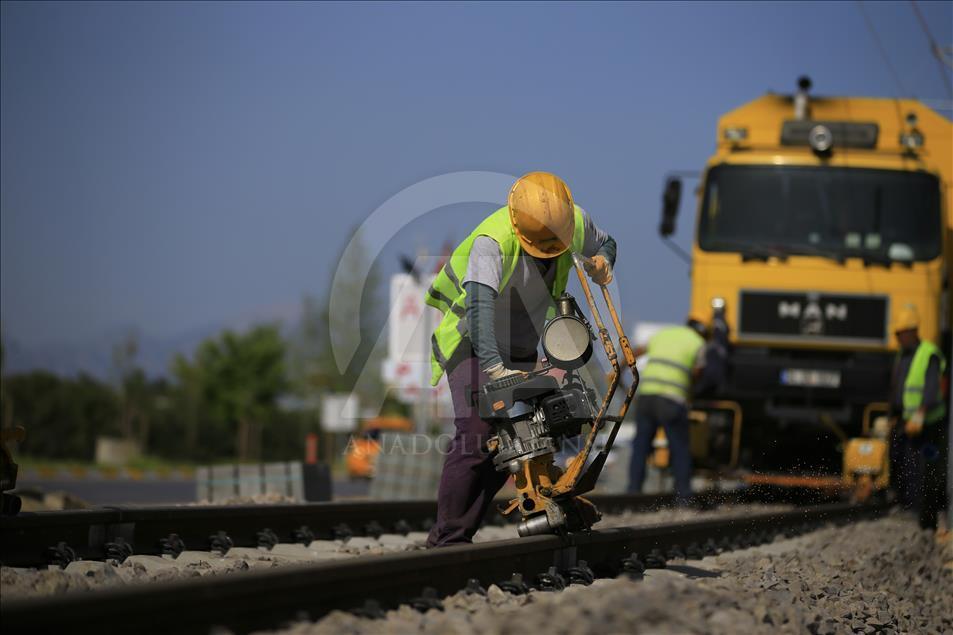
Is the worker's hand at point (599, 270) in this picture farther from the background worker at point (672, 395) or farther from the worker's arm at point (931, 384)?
the worker's arm at point (931, 384)

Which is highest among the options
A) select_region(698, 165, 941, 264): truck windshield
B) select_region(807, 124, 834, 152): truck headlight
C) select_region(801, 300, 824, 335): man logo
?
select_region(807, 124, 834, 152): truck headlight

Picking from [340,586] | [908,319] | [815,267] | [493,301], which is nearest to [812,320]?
[815,267]

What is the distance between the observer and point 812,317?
47.7ft

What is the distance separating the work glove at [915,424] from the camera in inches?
460

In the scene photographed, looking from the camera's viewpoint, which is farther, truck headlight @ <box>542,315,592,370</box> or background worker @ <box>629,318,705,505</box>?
background worker @ <box>629,318,705,505</box>

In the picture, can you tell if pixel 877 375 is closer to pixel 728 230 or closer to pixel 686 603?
pixel 728 230

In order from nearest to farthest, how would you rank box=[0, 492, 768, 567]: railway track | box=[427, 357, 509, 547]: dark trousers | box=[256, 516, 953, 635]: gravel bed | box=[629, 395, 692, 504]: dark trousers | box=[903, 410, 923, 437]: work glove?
1. box=[256, 516, 953, 635]: gravel bed
2. box=[0, 492, 768, 567]: railway track
3. box=[427, 357, 509, 547]: dark trousers
4. box=[903, 410, 923, 437]: work glove
5. box=[629, 395, 692, 504]: dark trousers

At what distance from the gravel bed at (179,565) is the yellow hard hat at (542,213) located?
189 cm

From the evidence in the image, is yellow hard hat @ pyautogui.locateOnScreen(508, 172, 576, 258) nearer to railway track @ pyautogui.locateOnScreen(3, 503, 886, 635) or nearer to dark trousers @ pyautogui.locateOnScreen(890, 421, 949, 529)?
railway track @ pyautogui.locateOnScreen(3, 503, 886, 635)

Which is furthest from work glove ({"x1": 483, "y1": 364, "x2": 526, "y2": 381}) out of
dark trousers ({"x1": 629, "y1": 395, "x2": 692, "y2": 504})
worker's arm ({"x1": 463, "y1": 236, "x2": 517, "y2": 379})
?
dark trousers ({"x1": 629, "y1": 395, "x2": 692, "y2": 504})

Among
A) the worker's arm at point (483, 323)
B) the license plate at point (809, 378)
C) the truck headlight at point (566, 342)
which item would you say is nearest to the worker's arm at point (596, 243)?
the truck headlight at point (566, 342)

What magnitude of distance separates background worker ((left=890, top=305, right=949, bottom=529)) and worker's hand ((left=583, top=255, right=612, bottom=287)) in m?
6.39

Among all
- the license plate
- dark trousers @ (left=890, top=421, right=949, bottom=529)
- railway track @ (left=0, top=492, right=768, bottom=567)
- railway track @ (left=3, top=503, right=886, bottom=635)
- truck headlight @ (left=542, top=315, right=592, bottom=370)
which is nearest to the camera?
railway track @ (left=3, top=503, right=886, bottom=635)

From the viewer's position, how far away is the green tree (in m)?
68.1
